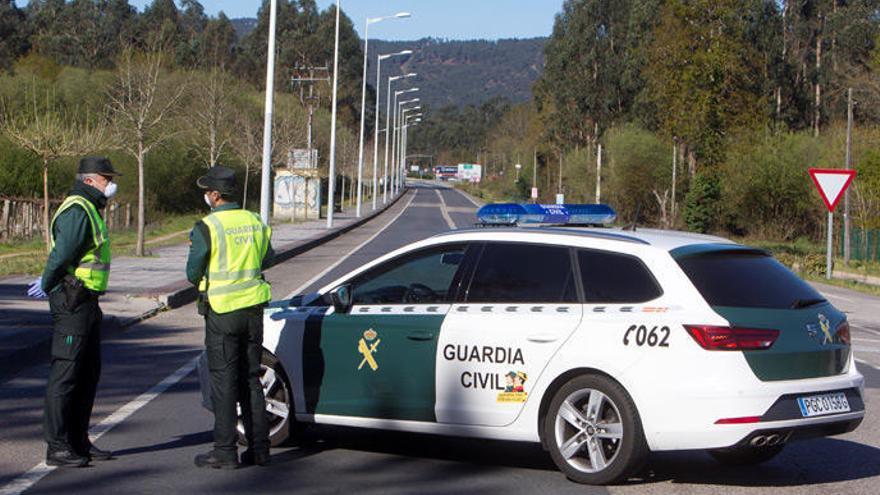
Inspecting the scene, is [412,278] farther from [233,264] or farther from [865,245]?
[865,245]

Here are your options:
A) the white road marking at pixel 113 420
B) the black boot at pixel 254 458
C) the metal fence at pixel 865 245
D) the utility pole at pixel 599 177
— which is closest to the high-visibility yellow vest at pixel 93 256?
the white road marking at pixel 113 420

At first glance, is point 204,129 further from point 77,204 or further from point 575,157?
point 77,204

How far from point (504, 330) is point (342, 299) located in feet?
4.02

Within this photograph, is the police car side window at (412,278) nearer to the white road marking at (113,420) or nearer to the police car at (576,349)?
the police car at (576,349)

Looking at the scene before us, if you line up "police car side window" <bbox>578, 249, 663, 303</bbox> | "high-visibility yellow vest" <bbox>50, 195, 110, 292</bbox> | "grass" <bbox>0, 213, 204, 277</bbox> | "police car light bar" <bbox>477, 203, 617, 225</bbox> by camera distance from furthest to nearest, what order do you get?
1. "grass" <bbox>0, 213, 204, 277</bbox>
2. "police car light bar" <bbox>477, 203, 617, 225</bbox>
3. "high-visibility yellow vest" <bbox>50, 195, 110, 292</bbox>
4. "police car side window" <bbox>578, 249, 663, 303</bbox>

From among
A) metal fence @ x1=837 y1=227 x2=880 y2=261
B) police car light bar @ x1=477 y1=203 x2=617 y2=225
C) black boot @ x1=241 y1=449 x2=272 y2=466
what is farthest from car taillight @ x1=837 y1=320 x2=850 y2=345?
metal fence @ x1=837 y1=227 x2=880 y2=261

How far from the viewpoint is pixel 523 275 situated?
311 inches

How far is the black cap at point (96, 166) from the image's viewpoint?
26.1ft

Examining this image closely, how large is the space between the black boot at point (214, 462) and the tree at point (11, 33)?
274 feet

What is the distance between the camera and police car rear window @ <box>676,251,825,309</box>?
7332 mm

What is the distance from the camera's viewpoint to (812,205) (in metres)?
61.6

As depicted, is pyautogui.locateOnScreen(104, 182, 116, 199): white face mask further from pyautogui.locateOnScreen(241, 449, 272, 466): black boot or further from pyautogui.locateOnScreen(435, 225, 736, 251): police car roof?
pyautogui.locateOnScreen(435, 225, 736, 251): police car roof

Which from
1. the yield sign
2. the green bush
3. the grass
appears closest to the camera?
the grass

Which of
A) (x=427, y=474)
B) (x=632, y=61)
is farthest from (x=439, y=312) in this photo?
(x=632, y=61)
